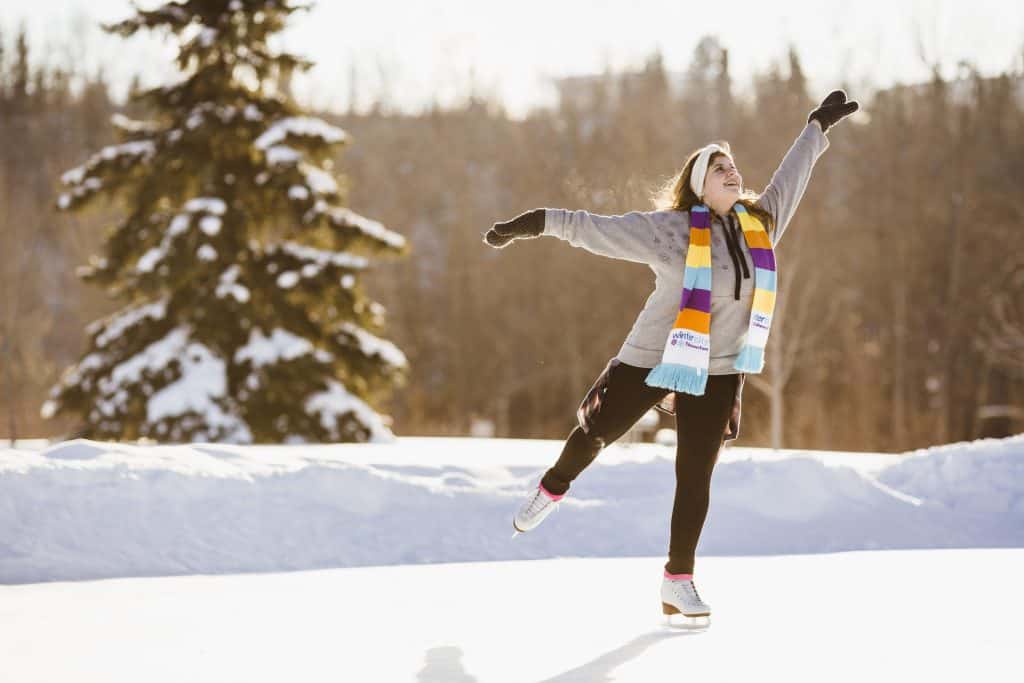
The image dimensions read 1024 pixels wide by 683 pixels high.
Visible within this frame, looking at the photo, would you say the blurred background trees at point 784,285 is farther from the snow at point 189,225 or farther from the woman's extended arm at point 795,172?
the woman's extended arm at point 795,172

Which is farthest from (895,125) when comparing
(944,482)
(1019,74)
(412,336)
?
(944,482)

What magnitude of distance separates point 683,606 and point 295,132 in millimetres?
12052

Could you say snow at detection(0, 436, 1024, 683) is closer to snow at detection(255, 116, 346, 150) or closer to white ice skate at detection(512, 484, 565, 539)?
white ice skate at detection(512, 484, 565, 539)

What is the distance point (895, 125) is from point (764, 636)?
124 feet

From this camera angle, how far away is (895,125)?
1542 inches

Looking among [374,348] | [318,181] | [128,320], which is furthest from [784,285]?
[128,320]

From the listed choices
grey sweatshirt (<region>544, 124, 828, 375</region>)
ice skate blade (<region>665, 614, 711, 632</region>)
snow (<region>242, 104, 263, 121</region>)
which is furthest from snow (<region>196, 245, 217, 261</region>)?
ice skate blade (<region>665, 614, 711, 632</region>)

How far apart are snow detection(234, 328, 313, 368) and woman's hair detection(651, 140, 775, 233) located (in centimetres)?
1073

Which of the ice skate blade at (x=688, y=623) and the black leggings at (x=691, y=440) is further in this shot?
the black leggings at (x=691, y=440)

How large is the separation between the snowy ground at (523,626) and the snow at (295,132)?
1025cm

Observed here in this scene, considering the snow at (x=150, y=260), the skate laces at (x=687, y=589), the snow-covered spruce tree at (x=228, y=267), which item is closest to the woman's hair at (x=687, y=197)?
the skate laces at (x=687, y=589)

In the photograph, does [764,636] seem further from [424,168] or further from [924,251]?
[424,168]

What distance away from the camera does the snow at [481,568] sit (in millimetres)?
3656

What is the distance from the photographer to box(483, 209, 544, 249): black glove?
14.3ft
